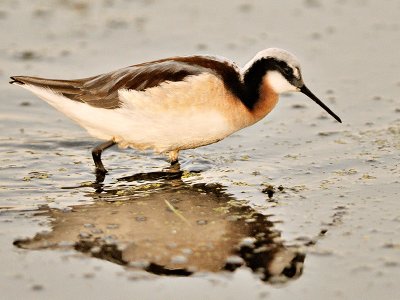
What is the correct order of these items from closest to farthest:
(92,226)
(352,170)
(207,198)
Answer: (92,226)
(207,198)
(352,170)

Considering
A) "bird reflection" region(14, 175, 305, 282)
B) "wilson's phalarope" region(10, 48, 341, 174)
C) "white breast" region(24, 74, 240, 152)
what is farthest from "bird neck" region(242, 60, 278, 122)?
"bird reflection" region(14, 175, 305, 282)

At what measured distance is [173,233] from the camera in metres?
7.29

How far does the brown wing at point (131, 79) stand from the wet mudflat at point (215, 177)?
2.42ft

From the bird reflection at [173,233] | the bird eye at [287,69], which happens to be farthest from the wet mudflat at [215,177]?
the bird eye at [287,69]

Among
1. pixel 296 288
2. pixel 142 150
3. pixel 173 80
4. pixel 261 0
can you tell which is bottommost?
pixel 296 288

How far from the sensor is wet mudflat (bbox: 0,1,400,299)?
656 cm

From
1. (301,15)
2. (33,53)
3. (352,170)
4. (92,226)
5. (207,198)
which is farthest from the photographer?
(301,15)

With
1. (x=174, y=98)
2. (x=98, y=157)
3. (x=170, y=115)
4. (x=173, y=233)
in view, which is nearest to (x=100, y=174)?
(x=98, y=157)

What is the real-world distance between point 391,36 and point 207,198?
5.18 meters

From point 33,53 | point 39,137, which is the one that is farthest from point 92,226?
point 33,53

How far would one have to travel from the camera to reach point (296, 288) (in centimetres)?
639

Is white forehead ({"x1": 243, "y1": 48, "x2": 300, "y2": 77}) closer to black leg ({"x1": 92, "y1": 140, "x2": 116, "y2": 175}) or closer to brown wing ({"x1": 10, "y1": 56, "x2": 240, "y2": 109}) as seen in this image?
brown wing ({"x1": 10, "y1": 56, "x2": 240, "y2": 109})

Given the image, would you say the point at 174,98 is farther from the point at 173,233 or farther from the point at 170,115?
the point at 173,233

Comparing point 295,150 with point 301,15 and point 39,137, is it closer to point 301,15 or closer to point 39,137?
point 39,137
